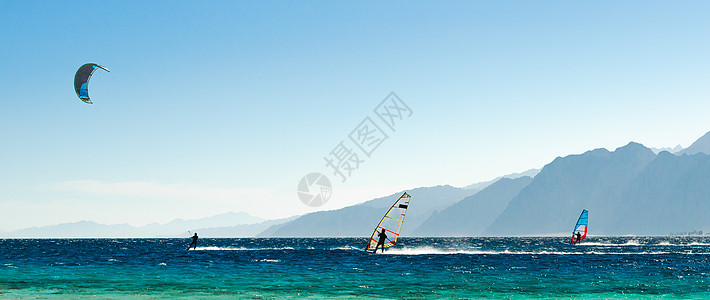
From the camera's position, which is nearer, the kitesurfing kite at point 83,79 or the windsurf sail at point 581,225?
the kitesurfing kite at point 83,79

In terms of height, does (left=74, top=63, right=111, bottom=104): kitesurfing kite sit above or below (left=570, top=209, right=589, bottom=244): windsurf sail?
above

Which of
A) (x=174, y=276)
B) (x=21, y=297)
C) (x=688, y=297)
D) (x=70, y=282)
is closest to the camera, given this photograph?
(x=21, y=297)

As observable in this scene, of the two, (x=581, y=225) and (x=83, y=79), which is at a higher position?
(x=83, y=79)

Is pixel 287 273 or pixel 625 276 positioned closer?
pixel 625 276

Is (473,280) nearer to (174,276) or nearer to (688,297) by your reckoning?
(688,297)

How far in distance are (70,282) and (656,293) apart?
33385 mm

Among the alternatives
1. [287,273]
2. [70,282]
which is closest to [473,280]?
[287,273]

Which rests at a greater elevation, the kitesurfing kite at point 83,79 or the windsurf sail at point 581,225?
the kitesurfing kite at point 83,79

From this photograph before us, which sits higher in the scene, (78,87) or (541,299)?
(78,87)

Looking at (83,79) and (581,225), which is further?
(581,225)

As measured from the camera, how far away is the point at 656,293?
34.1 m

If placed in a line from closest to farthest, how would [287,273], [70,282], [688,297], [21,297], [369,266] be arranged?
[21,297] < [688,297] < [70,282] < [287,273] < [369,266]

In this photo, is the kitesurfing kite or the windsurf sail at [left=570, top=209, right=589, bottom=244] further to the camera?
the windsurf sail at [left=570, top=209, right=589, bottom=244]

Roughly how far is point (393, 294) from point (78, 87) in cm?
2339
